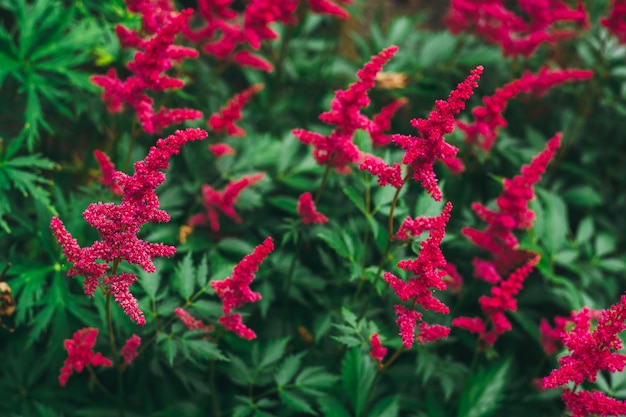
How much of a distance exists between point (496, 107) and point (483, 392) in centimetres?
123

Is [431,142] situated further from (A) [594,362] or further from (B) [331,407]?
(B) [331,407]

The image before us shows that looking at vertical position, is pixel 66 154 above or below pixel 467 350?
above

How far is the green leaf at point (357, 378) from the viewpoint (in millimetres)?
2654

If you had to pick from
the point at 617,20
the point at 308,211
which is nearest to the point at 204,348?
the point at 308,211

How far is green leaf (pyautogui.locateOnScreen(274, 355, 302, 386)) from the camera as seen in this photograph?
268 cm

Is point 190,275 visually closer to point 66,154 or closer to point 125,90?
point 125,90

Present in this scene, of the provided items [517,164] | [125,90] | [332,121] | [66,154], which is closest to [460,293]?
[517,164]

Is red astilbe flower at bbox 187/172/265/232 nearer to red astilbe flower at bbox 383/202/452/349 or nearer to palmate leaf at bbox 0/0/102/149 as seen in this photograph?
palmate leaf at bbox 0/0/102/149

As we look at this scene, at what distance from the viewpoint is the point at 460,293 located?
3.31m

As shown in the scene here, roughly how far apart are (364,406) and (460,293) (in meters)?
0.92

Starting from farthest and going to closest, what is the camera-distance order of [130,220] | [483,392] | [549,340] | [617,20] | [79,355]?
1. [617,20]
2. [549,340]
3. [483,392]
4. [79,355]
5. [130,220]

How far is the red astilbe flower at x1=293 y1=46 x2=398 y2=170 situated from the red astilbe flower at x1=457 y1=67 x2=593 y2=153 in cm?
56

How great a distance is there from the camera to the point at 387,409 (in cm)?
266

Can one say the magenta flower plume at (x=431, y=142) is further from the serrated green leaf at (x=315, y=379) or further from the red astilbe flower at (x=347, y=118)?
the serrated green leaf at (x=315, y=379)
